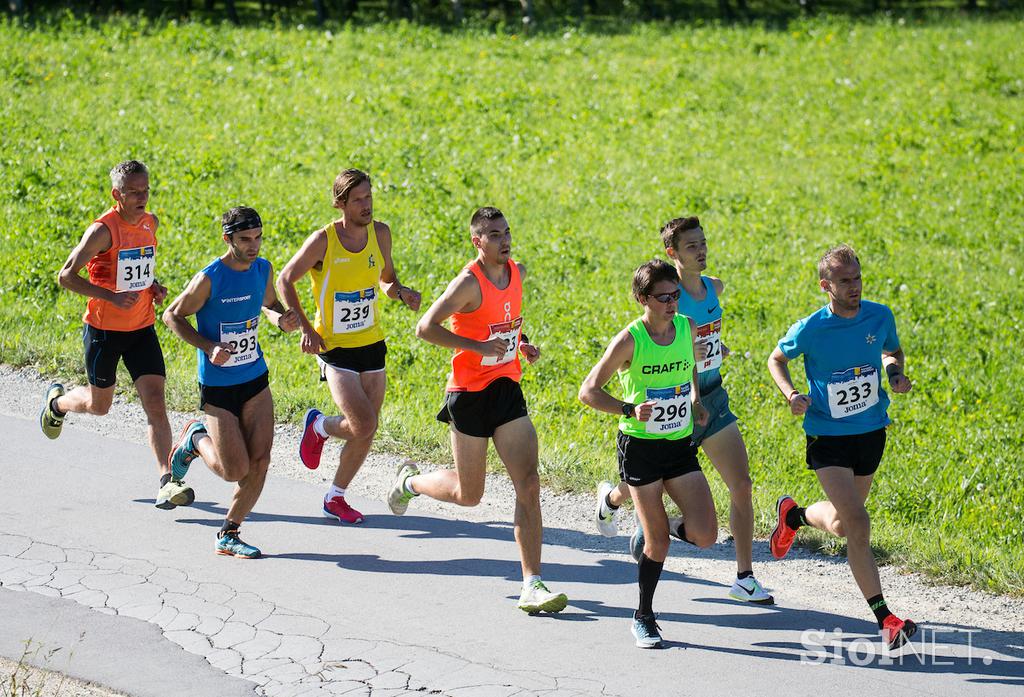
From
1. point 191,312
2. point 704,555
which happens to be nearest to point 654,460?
point 704,555

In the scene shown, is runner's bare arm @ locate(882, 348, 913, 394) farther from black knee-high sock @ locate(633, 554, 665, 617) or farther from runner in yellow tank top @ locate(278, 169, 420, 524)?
runner in yellow tank top @ locate(278, 169, 420, 524)

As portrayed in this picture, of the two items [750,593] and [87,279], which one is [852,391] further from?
[87,279]

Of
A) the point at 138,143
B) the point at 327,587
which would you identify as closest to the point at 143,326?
the point at 327,587

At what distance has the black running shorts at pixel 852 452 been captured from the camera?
20.7 ft

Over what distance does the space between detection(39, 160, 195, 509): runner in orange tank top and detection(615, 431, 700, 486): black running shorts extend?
9.48ft

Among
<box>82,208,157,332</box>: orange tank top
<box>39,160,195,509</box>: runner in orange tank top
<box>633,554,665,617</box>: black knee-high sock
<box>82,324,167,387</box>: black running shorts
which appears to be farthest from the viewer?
<box>82,324,167,387</box>: black running shorts

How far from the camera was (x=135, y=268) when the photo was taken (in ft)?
25.5

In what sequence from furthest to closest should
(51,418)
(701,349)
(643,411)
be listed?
1. (51,418)
2. (701,349)
3. (643,411)

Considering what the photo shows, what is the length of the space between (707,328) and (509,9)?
3123cm

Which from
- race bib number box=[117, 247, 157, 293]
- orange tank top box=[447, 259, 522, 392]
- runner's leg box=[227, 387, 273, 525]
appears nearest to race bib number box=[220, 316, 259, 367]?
runner's leg box=[227, 387, 273, 525]

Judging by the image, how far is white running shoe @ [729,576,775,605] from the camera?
6.62 m

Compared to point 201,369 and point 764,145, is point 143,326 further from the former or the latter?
point 764,145

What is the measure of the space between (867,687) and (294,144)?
46.8 feet

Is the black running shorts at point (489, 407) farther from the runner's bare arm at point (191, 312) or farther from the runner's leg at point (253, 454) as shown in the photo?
the runner's bare arm at point (191, 312)
